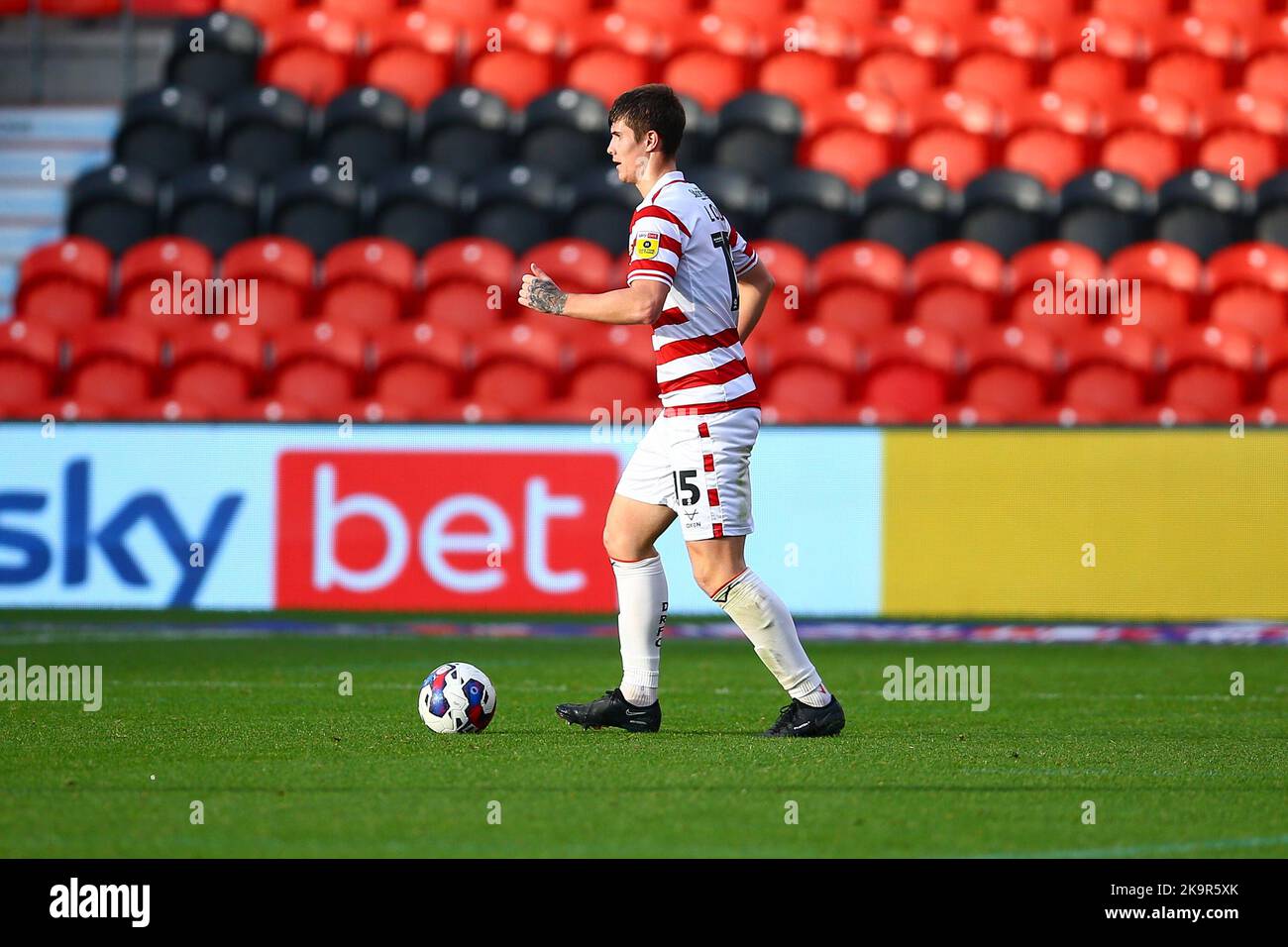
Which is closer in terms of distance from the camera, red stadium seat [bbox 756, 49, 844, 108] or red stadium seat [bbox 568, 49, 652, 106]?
red stadium seat [bbox 568, 49, 652, 106]

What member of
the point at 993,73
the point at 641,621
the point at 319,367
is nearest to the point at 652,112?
the point at 641,621

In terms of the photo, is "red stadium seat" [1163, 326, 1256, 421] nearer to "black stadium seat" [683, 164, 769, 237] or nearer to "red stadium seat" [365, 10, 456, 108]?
"black stadium seat" [683, 164, 769, 237]

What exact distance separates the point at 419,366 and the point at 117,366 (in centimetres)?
222

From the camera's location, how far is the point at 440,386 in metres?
15.0

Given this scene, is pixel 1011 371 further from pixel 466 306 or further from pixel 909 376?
pixel 466 306

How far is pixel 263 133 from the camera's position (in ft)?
57.9

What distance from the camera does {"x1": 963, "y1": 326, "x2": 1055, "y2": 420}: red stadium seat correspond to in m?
14.9

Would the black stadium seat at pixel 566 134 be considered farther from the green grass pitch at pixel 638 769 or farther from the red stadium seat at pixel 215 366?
the green grass pitch at pixel 638 769

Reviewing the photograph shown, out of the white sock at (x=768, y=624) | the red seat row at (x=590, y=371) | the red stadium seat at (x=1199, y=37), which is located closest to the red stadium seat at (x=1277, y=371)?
the red seat row at (x=590, y=371)

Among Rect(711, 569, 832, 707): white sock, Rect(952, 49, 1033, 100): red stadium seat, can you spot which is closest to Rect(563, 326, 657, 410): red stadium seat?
Rect(952, 49, 1033, 100): red stadium seat

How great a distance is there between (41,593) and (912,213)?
788 centimetres

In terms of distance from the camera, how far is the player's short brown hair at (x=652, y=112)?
281 inches

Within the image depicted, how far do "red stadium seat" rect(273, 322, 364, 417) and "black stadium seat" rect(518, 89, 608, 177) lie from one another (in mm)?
3235
